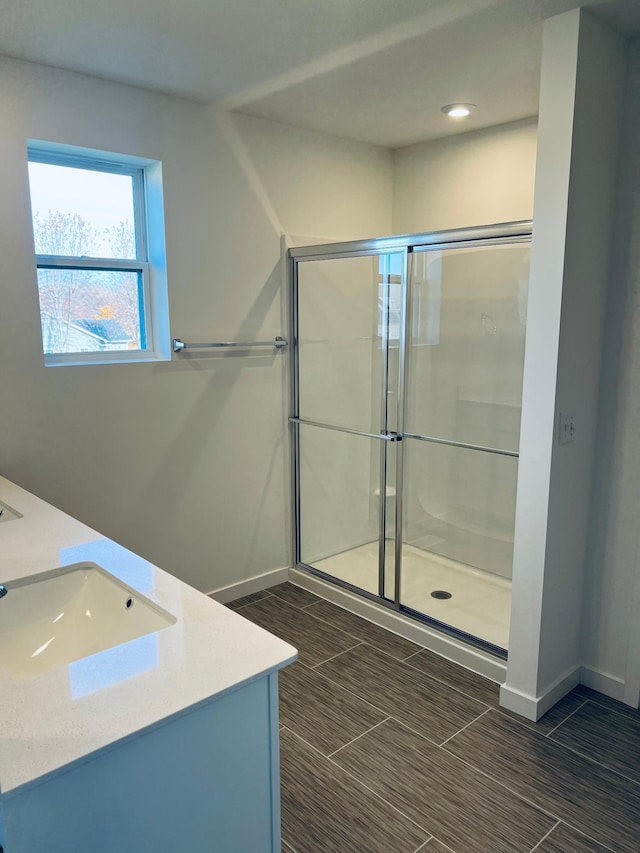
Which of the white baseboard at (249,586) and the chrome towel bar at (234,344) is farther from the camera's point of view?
the white baseboard at (249,586)

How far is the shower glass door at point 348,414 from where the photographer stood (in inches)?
121

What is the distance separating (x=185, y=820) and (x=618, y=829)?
143cm

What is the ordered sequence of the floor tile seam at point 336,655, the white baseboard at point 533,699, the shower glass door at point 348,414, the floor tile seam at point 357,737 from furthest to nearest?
the shower glass door at point 348,414 < the floor tile seam at point 336,655 < the white baseboard at point 533,699 < the floor tile seam at point 357,737

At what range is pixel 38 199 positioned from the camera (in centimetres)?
255

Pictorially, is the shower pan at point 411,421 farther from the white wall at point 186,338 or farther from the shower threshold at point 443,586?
the white wall at point 186,338

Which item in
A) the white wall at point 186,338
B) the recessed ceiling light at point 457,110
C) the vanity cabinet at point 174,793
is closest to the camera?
the vanity cabinet at point 174,793

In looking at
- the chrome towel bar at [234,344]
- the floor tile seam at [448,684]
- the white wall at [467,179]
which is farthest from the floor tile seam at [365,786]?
the white wall at [467,179]

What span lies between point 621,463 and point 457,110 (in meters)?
1.76

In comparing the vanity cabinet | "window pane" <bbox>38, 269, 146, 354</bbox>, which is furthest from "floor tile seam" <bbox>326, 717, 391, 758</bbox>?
"window pane" <bbox>38, 269, 146, 354</bbox>

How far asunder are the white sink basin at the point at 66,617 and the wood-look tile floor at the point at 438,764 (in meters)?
0.89

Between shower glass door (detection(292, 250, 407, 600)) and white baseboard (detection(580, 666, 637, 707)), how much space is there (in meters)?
0.93

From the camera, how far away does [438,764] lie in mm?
2094

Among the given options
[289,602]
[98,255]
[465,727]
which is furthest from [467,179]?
[465,727]

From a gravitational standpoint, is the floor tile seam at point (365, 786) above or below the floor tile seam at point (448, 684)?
below
